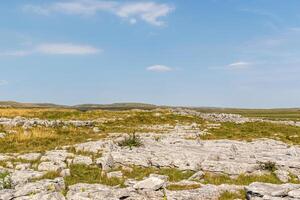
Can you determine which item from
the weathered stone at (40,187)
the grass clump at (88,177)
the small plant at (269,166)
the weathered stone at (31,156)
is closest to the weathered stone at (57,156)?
the weathered stone at (31,156)

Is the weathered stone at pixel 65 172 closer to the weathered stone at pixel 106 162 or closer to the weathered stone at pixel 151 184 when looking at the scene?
the weathered stone at pixel 106 162

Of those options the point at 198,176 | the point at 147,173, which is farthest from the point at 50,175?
the point at 198,176

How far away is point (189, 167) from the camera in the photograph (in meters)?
24.6

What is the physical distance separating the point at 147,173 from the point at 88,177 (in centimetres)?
347

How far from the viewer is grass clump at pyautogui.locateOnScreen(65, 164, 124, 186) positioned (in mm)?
21641

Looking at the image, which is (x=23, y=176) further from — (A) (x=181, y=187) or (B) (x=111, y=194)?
(A) (x=181, y=187)

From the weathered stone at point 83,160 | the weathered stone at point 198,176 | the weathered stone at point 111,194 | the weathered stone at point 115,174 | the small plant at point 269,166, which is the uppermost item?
the small plant at point 269,166

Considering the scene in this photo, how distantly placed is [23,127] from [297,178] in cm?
3240

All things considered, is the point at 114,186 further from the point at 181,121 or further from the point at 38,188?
the point at 181,121

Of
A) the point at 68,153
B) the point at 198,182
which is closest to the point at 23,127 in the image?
the point at 68,153

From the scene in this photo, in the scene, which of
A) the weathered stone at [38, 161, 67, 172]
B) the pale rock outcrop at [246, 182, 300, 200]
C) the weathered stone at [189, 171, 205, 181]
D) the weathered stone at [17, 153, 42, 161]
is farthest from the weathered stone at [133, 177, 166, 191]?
the weathered stone at [17, 153, 42, 161]

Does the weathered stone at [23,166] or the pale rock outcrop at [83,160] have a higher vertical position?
the pale rock outcrop at [83,160]

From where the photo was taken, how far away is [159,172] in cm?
2402

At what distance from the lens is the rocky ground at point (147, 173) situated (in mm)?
18703
